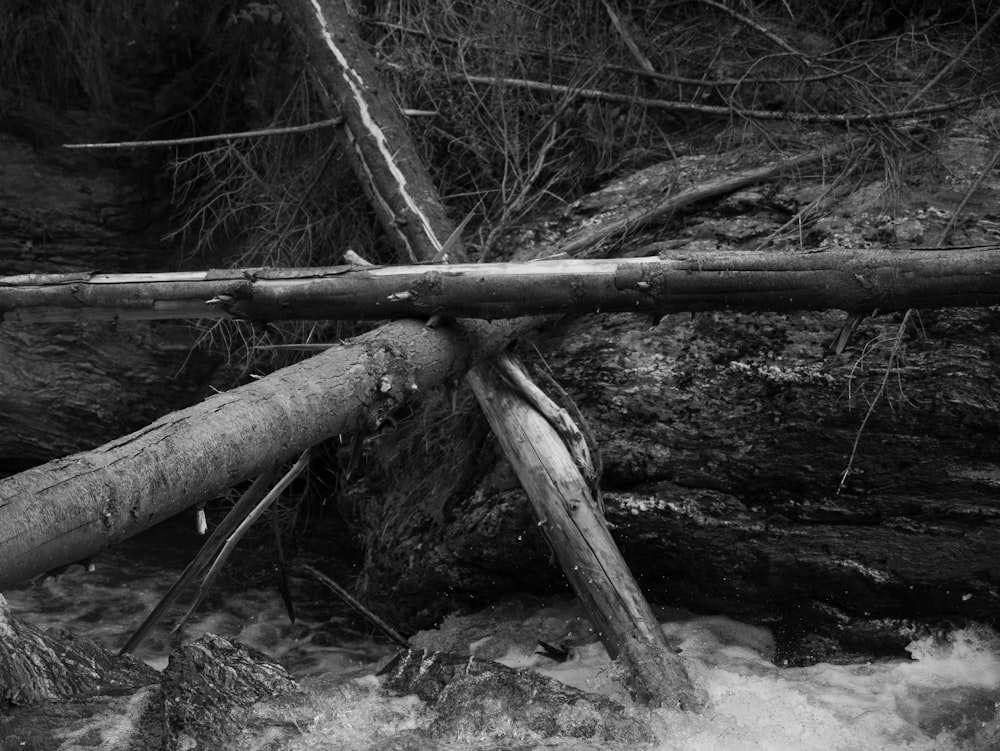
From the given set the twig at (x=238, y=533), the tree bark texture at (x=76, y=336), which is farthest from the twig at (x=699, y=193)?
the tree bark texture at (x=76, y=336)

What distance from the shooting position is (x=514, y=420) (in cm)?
316

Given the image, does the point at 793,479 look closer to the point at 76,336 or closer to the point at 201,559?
the point at 201,559

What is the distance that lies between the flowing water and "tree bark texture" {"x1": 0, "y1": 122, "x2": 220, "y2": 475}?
116 cm

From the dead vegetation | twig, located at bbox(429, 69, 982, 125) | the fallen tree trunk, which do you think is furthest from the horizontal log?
twig, located at bbox(429, 69, 982, 125)

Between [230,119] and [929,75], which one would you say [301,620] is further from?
[929,75]

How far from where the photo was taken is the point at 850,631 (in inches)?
120

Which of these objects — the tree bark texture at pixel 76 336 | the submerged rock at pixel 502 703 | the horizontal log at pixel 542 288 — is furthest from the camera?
the tree bark texture at pixel 76 336

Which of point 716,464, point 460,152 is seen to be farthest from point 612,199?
point 716,464

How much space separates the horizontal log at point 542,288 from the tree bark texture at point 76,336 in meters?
1.77

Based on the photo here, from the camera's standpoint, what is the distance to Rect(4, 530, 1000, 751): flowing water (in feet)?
8.30

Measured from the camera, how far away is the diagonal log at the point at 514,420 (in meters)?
2.72

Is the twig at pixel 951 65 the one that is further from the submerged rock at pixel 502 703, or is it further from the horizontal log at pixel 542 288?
the submerged rock at pixel 502 703

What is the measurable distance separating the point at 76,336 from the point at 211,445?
10.4 feet

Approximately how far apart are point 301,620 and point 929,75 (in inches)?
129
